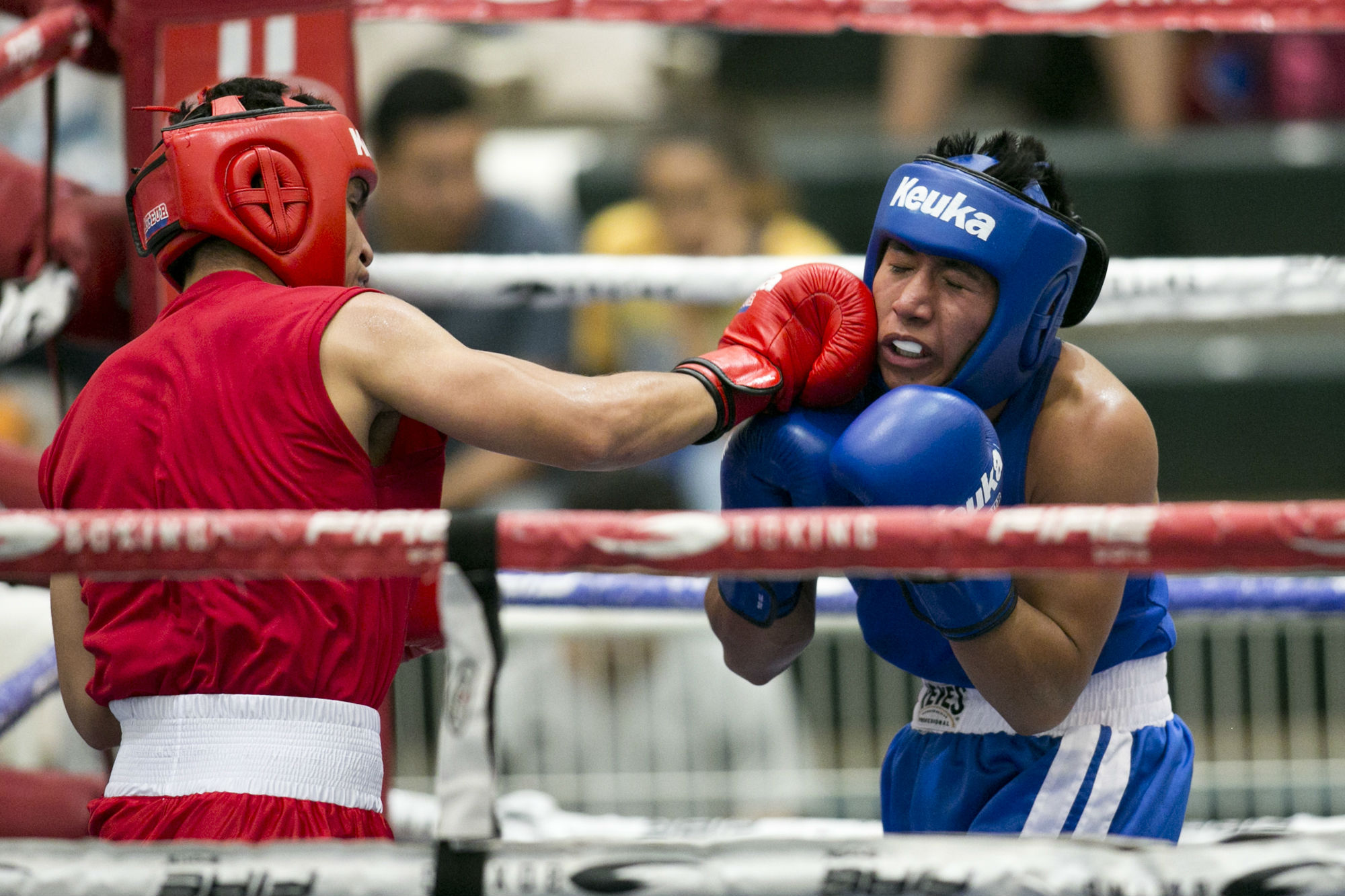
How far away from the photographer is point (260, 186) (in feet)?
5.48

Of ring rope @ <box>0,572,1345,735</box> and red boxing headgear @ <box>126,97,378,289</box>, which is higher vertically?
red boxing headgear @ <box>126,97,378,289</box>

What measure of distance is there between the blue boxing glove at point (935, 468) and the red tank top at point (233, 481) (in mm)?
559

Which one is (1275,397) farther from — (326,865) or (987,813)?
(326,865)

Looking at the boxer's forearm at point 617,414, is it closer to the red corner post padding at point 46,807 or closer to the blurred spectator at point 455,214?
the red corner post padding at point 46,807

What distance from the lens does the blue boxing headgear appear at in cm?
176

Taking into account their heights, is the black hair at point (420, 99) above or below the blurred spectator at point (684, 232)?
above

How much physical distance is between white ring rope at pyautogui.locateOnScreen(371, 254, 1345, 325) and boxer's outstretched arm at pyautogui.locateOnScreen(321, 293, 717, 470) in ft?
2.35

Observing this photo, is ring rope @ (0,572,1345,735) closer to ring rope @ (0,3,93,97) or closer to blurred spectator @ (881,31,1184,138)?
ring rope @ (0,3,93,97)

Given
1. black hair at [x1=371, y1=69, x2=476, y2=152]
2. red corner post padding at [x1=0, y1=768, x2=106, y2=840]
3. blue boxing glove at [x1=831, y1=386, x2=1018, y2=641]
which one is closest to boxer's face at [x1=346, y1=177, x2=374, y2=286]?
blue boxing glove at [x1=831, y1=386, x2=1018, y2=641]

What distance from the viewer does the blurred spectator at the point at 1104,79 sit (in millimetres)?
5645

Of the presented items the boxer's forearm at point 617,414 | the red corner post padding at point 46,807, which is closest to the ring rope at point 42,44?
the boxer's forearm at point 617,414

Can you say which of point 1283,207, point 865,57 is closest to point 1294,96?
point 1283,207

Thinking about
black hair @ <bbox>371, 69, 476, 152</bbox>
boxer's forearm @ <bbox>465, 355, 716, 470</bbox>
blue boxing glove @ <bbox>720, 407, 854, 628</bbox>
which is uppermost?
black hair @ <bbox>371, 69, 476, 152</bbox>

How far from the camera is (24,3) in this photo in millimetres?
Answer: 2350
